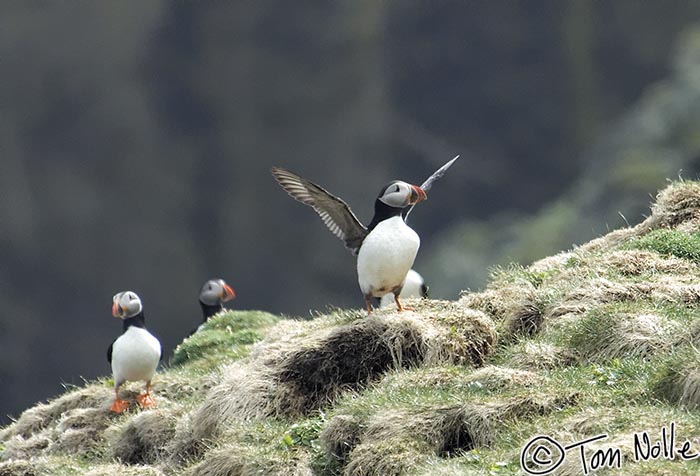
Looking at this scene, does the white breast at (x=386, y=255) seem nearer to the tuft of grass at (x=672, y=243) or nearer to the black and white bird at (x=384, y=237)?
the black and white bird at (x=384, y=237)

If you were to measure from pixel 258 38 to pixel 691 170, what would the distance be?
1266 cm

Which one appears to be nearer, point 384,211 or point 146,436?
point 384,211

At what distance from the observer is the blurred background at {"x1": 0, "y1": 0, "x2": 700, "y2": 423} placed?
30.1 m

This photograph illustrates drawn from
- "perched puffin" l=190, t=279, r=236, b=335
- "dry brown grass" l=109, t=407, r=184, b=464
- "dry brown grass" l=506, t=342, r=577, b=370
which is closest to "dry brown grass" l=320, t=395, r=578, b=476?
"dry brown grass" l=506, t=342, r=577, b=370

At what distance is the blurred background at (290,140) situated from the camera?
30.1 meters

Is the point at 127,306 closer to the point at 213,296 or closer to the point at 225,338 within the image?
the point at 225,338

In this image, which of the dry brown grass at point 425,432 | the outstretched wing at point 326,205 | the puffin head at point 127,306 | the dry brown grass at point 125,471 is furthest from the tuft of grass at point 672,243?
the puffin head at point 127,306

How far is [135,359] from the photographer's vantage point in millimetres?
10273

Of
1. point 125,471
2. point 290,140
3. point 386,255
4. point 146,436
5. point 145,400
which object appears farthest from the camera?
point 290,140

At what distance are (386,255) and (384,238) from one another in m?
0.13

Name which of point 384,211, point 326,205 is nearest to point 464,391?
point 384,211

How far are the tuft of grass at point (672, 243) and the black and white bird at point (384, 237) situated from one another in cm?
200
